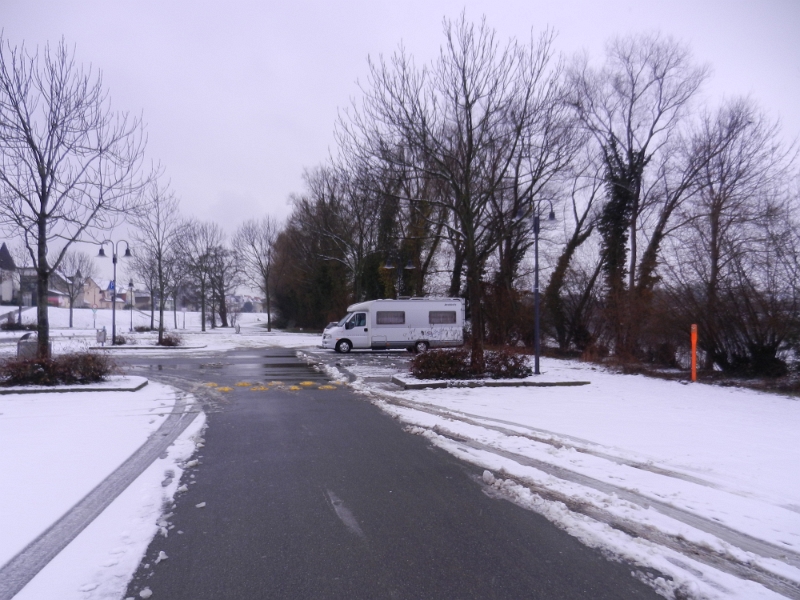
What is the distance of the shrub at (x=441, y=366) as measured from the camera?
16.6 m

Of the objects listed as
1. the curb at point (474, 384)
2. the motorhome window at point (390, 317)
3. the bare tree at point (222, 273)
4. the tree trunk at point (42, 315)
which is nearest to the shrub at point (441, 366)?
the curb at point (474, 384)

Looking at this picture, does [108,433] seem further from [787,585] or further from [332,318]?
[332,318]

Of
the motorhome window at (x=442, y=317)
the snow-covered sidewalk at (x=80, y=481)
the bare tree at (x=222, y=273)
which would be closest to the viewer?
the snow-covered sidewalk at (x=80, y=481)

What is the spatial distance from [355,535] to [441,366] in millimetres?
11517

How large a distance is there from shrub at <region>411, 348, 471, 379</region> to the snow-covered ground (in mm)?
2380

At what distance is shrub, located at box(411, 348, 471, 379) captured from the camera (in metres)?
16.6

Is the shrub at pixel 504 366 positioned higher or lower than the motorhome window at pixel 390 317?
lower

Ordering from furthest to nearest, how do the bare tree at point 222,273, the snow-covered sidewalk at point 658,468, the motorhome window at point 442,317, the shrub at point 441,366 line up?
1. the bare tree at point 222,273
2. the motorhome window at point 442,317
3. the shrub at point 441,366
4. the snow-covered sidewalk at point 658,468

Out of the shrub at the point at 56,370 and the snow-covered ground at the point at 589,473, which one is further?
the shrub at the point at 56,370

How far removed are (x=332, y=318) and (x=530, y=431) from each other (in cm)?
4490

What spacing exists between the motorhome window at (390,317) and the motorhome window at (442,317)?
1364mm

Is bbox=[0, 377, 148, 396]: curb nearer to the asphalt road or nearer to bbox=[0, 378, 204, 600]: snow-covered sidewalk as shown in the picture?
bbox=[0, 378, 204, 600]: snow-covered sidewalk

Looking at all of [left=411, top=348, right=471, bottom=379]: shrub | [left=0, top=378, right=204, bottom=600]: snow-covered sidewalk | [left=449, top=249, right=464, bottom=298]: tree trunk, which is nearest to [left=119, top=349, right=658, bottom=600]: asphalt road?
[left=0, top=378, right=204, bottom=600]: snow-covered sidewalk

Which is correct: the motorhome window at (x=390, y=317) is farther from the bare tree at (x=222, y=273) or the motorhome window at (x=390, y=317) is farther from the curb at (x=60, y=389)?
the bare tree at (x=222, y=273)
